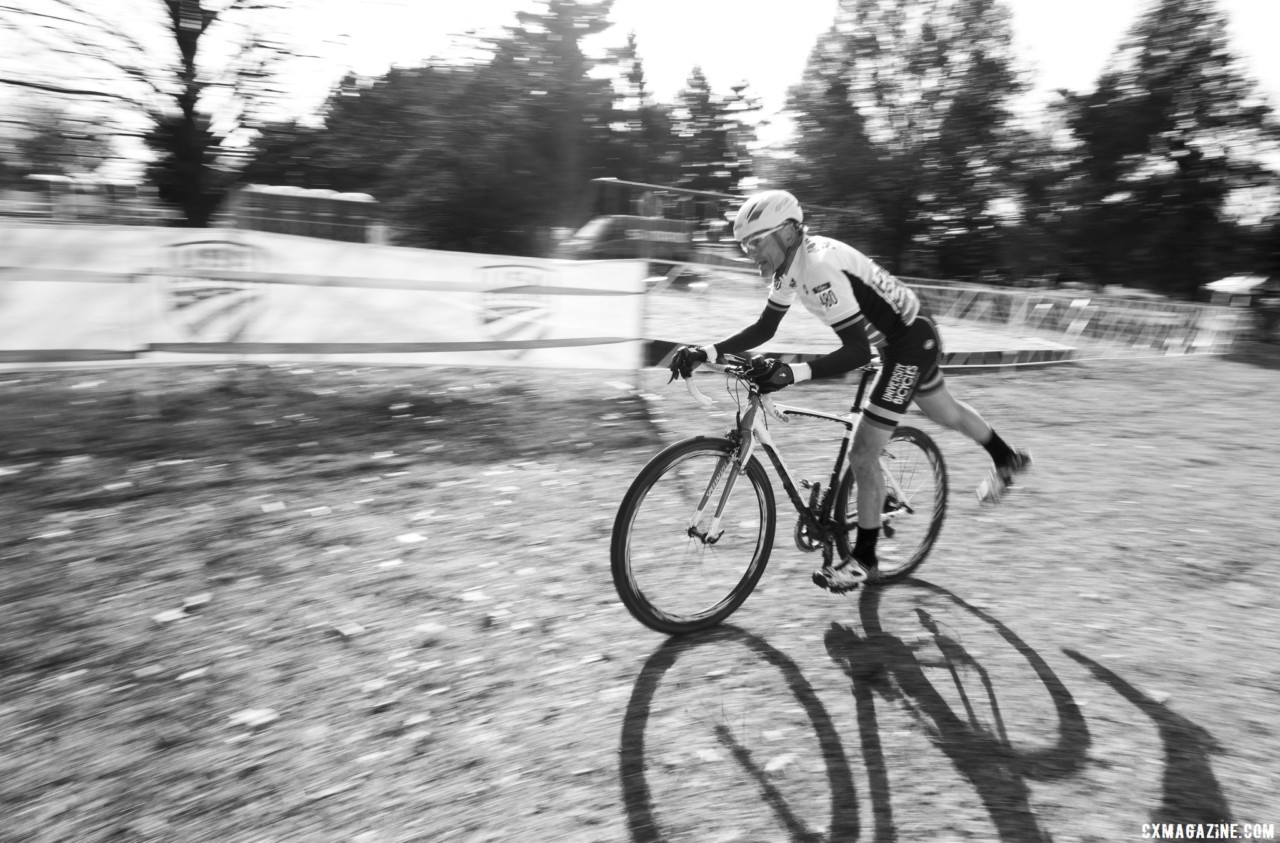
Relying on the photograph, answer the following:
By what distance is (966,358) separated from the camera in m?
12.7

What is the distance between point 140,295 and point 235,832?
19.6ft

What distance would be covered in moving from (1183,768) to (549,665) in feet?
8.20

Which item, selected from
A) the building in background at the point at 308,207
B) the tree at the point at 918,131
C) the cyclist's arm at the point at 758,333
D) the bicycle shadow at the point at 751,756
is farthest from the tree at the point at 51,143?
the tree at the point at 918,131

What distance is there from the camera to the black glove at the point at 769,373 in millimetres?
4020

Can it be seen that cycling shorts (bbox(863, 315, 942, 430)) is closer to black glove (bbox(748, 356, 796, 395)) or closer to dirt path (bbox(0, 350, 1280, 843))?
black glove (bbox(748, 356, 796, 395))

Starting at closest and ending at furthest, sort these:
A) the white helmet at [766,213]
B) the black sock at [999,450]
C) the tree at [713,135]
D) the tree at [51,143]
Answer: the white helmet at [766,213]
the black sock at [999,450]
the tree at [51,143]
the tree at [713,135]

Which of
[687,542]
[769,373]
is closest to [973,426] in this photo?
[769,373]

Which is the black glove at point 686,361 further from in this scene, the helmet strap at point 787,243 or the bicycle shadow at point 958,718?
the bicycle shadow at point 958,718

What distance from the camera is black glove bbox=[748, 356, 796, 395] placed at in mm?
4020

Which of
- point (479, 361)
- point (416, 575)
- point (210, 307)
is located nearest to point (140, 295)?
point (210, 307)

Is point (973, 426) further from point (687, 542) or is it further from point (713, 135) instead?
point (713, 135)

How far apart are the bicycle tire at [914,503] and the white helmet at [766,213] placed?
147cm

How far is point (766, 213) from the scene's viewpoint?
404 cm

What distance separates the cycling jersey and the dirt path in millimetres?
1493
